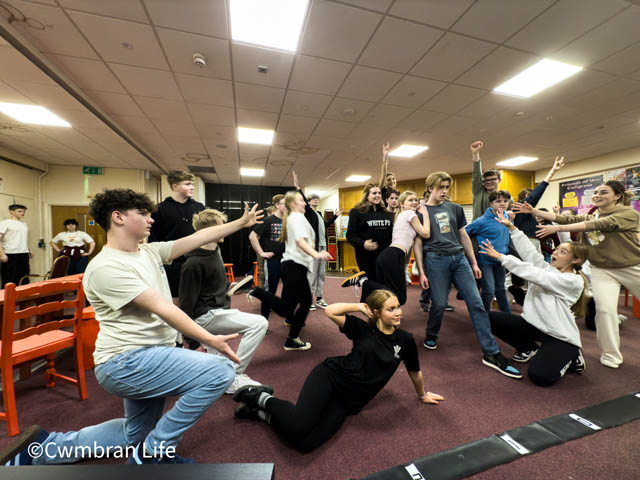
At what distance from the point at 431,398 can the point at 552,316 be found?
1199mm

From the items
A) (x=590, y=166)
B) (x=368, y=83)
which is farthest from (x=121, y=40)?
(x=590, y=166)

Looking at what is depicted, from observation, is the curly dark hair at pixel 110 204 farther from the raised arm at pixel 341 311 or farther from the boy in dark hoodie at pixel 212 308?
the raised arm at pixel 341 311

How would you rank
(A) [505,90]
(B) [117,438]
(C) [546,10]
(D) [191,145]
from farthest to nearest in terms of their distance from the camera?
(D) [191,145] → (A) [505,90] → (C) [546,10] → (B) [117,438]

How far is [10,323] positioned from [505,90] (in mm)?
5495

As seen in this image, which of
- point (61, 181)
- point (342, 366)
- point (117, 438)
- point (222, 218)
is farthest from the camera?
point (61, 181)

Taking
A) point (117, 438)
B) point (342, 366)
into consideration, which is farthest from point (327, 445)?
point (117, 438)

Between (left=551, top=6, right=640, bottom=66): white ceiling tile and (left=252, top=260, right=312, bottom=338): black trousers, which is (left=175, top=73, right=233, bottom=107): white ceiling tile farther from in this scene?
(left=551, top=6, right=640, bottom=66): white ceiling tile

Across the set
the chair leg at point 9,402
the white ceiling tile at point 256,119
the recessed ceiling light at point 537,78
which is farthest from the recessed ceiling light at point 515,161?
the chair leg at point 9,402

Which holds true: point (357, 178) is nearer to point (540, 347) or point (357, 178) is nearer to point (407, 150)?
point (407, 150)

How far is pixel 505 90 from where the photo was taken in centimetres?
362

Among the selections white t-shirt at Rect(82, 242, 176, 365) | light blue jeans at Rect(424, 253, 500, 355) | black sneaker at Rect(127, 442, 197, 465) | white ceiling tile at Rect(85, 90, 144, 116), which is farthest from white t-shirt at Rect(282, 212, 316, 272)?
white ceiling tile at Rect(85, 90, 144, 116)

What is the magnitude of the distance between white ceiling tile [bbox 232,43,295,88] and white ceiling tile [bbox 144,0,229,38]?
279 millimetres

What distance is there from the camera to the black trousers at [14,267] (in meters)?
4.81

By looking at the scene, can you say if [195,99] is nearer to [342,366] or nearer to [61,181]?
[342,366]
